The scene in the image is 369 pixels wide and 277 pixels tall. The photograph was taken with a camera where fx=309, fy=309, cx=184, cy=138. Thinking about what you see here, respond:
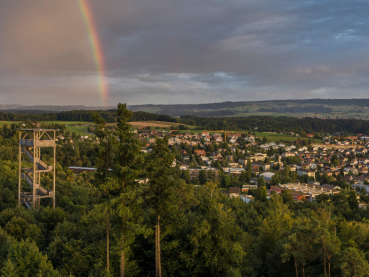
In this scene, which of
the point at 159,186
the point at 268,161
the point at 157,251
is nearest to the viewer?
the point at 159,186

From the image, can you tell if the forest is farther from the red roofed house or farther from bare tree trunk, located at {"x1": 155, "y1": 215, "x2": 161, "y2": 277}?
the red roofed house

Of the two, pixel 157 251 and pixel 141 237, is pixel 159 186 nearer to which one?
pixel 157 251

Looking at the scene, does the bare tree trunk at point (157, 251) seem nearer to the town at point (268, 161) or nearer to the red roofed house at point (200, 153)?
the town at point (268, 161)

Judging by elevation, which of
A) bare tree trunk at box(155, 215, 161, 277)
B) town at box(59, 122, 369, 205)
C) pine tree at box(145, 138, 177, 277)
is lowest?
town at box(59, 122, 369, 205)

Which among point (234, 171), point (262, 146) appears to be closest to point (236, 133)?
point (262, 146)

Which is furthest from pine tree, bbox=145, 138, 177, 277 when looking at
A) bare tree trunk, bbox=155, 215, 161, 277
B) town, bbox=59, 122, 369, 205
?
town, bbox=59, 122, 369, 205

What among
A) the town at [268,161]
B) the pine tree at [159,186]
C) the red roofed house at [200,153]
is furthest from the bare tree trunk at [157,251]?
the red roofed house at [200,153]

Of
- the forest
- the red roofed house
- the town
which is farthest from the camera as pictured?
the red roofed house

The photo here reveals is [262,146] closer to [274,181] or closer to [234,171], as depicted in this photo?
[234,171]

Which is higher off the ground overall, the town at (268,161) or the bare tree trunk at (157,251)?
the bare tree trunk at (157,251)

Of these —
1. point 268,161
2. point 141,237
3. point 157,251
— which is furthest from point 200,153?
point 157,251

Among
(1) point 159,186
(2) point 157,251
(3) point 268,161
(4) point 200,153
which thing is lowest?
(3) point 268,161
